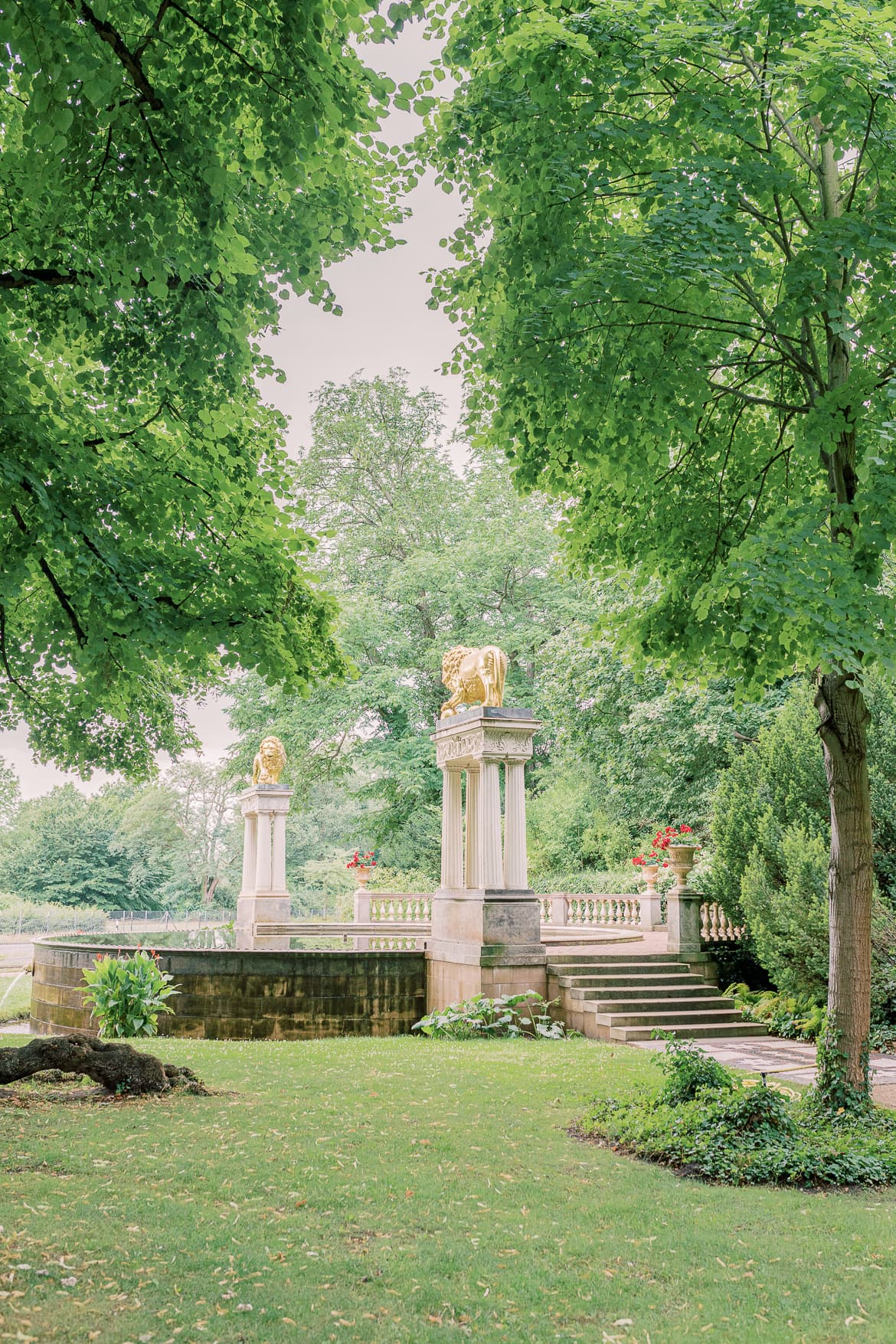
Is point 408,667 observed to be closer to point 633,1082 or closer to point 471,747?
point 471,747

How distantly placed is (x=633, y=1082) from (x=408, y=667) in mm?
21589

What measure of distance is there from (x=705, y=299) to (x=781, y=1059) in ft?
28.6

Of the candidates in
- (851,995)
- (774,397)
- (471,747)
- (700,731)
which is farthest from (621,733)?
(851,995)

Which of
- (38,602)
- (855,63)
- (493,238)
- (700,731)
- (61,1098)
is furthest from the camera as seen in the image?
(700,731)

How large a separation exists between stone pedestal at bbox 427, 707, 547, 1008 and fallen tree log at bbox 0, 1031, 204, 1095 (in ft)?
21.4

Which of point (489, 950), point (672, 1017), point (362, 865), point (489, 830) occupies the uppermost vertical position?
point (489, 830)

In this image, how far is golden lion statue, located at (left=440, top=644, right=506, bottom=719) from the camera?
1605 cm

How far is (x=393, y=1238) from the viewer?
16.9ft

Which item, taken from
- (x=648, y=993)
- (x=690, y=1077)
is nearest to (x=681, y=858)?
(x=648, y=993)

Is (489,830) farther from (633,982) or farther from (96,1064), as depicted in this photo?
(96,1064)

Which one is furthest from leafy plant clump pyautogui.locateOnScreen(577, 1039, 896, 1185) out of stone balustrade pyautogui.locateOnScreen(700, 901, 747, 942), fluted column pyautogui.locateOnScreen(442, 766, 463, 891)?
stone balustrade pyautogui.locateOnScreen(700, 901, 747, 942)

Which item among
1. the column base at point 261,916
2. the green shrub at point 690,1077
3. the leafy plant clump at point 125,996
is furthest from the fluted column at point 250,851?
the green shrub at point 690,1077

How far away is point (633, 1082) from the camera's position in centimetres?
927

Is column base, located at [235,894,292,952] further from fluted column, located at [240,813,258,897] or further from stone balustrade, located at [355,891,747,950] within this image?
stone balustrade, located at [355,891,747,950]
